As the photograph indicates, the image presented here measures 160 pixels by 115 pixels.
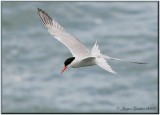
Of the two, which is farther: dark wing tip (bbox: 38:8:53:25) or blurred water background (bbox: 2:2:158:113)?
blurred water background (bbox: 2:2:158:113)

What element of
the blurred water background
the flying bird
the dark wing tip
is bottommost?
the flying bird

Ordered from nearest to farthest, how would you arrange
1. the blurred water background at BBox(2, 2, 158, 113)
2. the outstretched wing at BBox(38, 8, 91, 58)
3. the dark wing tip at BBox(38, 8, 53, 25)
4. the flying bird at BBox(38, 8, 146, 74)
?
the flying bird at BBox(38, 8, 146, 74), the outstretched wing at BBox(38, 8, 91, 58), the dark wing tip at BBox(38, 8, 53, 25), the blurred water background at BBox(2, 2, 158, 113)

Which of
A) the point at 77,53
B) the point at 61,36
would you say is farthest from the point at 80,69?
the point at 77,53

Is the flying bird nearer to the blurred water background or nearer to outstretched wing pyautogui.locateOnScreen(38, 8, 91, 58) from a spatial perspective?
outstretched wing pyautogui.locateOnScreen(38, 8, 91, 58)

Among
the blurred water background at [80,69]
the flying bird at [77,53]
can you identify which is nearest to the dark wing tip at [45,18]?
the flying bird at [77,53]

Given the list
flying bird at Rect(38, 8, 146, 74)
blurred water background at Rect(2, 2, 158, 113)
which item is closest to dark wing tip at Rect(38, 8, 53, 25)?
flying bird at Rect(38, 8, 146, 74)

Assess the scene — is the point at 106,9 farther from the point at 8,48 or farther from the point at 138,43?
the point at 8,48
